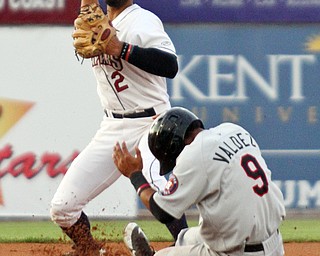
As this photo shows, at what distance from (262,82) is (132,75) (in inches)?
131

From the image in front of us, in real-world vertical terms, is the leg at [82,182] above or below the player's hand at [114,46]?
below

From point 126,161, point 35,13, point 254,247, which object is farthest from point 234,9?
point 254,247

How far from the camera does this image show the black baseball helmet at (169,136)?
15.3ft

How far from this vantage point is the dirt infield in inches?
279

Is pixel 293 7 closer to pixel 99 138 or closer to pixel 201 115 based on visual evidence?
pixel 201 115

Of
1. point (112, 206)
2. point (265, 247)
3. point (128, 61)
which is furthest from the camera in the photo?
point (112, 206)

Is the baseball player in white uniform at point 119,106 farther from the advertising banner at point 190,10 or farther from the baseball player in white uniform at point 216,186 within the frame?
the advertising banner at point 190,10

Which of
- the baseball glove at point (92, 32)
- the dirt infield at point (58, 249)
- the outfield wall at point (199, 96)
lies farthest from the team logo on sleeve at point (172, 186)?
the outfield wall at point (199, 96)

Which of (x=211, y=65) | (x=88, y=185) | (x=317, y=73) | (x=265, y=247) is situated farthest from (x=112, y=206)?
(x=265, y=247)

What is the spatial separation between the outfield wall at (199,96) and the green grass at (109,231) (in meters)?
0.14

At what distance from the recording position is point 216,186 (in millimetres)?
4500

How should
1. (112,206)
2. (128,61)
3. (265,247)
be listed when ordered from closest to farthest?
1. (265,247)
2. (128,61)
3. (112,206)

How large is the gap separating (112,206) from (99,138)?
110 inches

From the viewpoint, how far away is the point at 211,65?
9.19m
